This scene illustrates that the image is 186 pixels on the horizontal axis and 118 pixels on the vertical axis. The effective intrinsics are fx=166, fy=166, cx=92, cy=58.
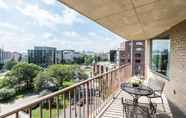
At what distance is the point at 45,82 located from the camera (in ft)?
90.1

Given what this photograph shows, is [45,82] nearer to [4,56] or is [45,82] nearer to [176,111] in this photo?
[176,111]

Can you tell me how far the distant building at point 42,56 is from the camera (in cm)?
6056

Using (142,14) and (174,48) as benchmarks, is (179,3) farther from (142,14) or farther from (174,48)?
(174,48)

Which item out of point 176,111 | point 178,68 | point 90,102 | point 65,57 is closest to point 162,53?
point 178,68

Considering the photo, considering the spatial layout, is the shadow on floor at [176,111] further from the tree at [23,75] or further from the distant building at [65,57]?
the distant building at [65,57]

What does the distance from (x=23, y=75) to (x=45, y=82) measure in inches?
221

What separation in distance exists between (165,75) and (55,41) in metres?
83.2

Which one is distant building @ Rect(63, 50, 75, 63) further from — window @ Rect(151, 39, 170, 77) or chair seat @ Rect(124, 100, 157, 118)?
chair seat @ Rect(124, 100, 157, 118)

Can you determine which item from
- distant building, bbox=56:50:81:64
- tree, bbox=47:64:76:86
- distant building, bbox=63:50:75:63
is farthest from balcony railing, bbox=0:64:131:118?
distant building, bbox=63:50:75:63

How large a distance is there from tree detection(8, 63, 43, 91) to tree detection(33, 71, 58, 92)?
3422 millimetres

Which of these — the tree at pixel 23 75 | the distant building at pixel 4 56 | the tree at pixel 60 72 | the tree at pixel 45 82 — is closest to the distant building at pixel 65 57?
the distant building at pixel 4 56

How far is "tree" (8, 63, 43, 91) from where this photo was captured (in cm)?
2924

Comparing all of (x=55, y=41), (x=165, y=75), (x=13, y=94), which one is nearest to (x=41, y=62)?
(x=55, y=41)

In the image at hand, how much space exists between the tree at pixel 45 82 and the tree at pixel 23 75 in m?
3.42
